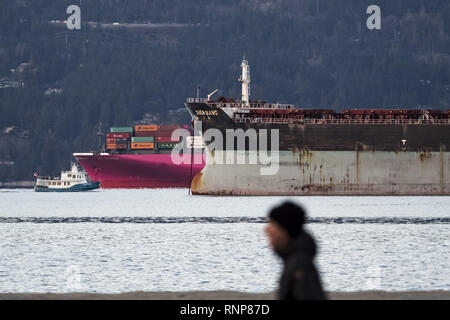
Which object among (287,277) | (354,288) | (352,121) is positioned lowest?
(354,288)

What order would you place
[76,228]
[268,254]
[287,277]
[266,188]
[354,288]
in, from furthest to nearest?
[266,188]
[76,228]
[268,254]
[354,288]
[287,277]

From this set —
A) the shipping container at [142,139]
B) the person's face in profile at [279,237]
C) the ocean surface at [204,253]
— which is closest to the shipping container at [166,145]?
the shipping container at [142,139]

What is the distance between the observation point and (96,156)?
5103 inches

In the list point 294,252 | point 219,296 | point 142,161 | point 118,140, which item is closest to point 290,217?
point 294,252

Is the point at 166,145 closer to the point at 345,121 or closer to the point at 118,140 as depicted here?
the point at 118,140

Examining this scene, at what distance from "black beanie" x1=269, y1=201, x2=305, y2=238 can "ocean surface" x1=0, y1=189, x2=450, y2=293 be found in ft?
47.4

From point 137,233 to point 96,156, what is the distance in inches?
3201

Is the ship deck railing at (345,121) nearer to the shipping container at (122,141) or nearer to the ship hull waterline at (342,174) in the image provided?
the ship hull waterline at (342,174)

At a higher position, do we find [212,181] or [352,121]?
[352,121]

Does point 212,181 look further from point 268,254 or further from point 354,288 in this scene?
point 354,288

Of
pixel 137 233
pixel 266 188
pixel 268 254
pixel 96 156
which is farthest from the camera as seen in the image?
pixel 96 156

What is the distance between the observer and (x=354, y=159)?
90812 millimetres
